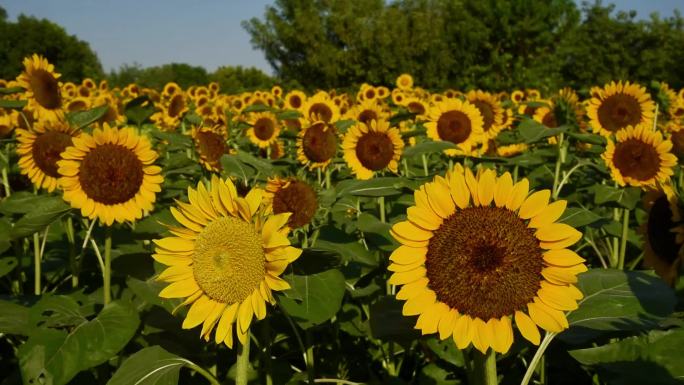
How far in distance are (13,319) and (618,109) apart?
400 centimetres

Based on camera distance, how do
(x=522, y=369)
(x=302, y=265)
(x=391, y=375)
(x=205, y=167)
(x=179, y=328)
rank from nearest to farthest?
(x=302, y=265)
(x=179, y=328)
(x=391, y=375)
(x=522, y=369)
(x=205, y=167)

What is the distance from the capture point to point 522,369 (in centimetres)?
277

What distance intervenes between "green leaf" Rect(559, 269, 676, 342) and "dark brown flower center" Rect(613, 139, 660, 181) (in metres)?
1.86

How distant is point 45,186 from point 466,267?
222cm

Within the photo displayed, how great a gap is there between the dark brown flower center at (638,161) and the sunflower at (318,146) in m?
1.63

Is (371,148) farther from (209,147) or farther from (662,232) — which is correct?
(662,232)

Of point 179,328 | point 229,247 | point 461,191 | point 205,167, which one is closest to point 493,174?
point 461,191

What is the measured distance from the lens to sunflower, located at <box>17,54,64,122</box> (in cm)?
369

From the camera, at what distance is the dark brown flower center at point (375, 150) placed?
3.63 m

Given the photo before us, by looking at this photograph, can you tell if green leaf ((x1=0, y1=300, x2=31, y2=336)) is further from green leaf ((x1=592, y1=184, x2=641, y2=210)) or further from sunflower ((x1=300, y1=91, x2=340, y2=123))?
sunflower ((x1=300, y1=91, x2=340, y2=123))

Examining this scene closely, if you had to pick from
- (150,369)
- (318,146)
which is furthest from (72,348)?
(318,146)

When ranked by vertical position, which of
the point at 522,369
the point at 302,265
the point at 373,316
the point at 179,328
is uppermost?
the point at 302,265

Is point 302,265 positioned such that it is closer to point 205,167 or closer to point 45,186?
point 205,167

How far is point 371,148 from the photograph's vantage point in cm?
365
